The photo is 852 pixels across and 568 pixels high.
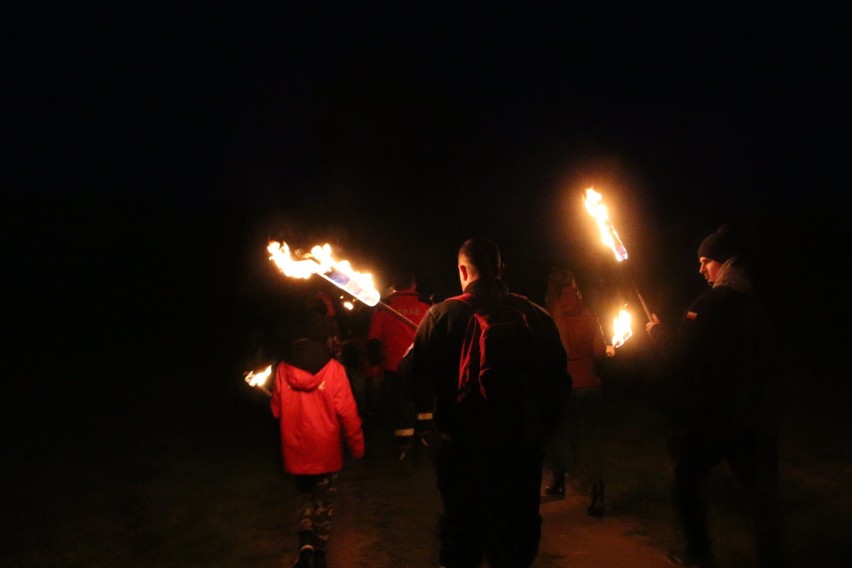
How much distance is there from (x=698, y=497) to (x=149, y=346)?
25.0 metres

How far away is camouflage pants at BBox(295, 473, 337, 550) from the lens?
523cm

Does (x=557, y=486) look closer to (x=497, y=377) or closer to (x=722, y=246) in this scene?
(x=722, y=246)

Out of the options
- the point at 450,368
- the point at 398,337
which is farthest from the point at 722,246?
the point at 398,337

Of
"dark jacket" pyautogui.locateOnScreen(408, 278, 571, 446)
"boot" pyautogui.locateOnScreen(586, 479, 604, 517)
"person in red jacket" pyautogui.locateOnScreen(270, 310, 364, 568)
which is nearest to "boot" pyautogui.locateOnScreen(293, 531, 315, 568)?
"person in red jacket" pyautogui.locateOnScreen(270, 310, 364, 568)

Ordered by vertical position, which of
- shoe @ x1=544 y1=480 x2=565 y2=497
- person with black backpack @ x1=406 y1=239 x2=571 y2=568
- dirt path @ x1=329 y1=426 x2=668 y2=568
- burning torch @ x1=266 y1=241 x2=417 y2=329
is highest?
burning torch @ x1=266 y1=241 x2=417 y2=329

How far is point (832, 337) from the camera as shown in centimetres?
2039

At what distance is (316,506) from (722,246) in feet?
10.4

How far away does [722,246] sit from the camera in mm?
4949

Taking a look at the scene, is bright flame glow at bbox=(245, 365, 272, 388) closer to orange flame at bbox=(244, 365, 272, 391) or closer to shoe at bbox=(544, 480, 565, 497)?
orange flame at bbox=(244, 365, 272, 391)

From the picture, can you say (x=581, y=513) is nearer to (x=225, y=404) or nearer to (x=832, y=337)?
(x=225, y=404)

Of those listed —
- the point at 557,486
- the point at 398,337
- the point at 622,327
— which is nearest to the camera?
the point at 622,327

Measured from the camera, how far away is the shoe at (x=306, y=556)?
5199mm

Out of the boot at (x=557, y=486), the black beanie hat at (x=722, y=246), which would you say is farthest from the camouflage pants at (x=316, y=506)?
the black beanie hat at (x=722, y=246)

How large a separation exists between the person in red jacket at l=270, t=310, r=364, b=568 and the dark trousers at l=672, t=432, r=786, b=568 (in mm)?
2180
